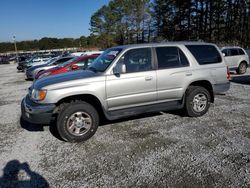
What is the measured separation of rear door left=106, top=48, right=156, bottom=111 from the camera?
4.44 m

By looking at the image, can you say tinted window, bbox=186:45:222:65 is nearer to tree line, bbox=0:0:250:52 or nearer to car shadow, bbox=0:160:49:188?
car shadow, bbox=0:160:49:188

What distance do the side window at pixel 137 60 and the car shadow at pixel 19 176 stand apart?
2.56 metres

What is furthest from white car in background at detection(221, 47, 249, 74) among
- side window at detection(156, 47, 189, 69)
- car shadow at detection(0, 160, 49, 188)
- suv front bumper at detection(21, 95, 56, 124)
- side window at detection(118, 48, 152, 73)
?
car shadow at detection(0, 160, 49, 188)

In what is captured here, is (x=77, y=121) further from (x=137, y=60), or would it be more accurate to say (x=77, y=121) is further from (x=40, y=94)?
(x=137, y=60)

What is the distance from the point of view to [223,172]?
3145 millimetres

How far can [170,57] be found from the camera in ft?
16.6

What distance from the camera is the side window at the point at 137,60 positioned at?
462 cm

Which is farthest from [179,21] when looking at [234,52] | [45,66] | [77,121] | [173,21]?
[77,121]

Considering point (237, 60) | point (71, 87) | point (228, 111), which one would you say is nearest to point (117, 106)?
point (71, 87)

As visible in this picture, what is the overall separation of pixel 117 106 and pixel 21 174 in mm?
2118

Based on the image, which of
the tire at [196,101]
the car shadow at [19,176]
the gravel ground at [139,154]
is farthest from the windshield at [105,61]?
the car shadow at [19,176]

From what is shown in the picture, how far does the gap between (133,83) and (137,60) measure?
0.55 meters

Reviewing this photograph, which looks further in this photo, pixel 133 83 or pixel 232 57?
pixel 232 57

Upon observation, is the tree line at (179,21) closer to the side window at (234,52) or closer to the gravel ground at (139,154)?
the side window at (234,52)
